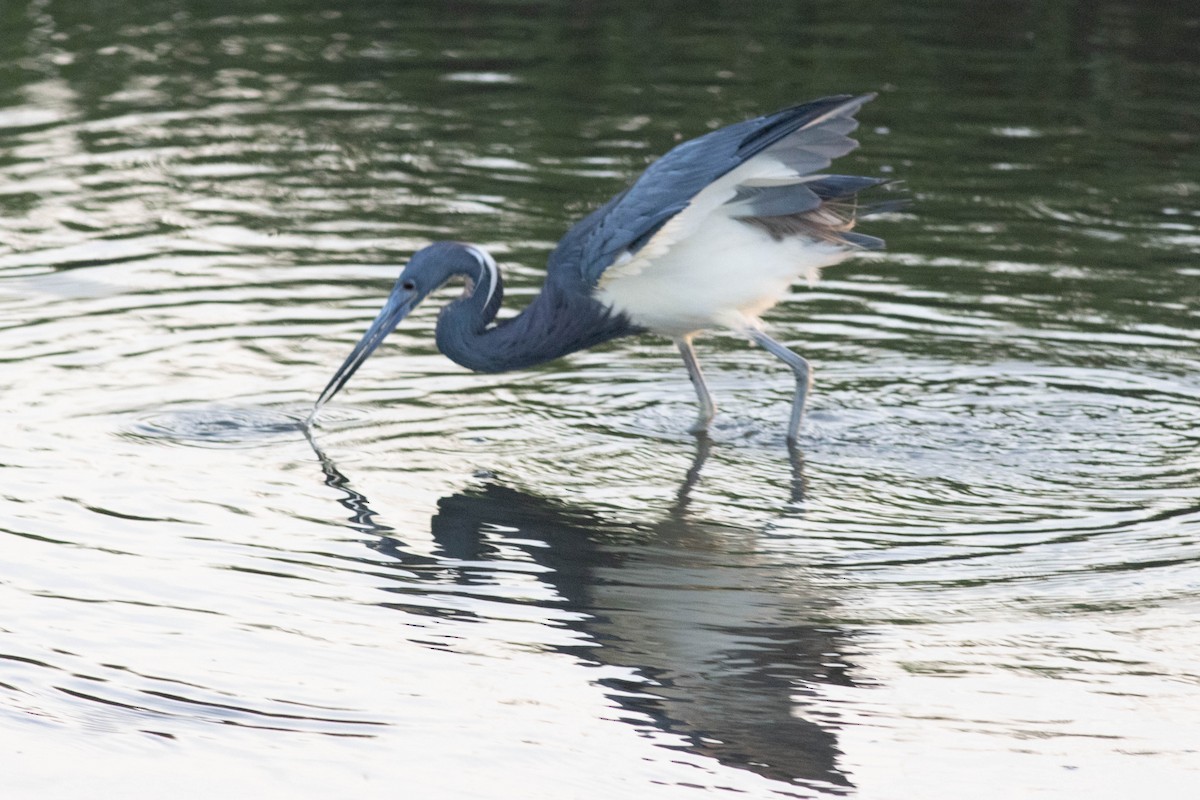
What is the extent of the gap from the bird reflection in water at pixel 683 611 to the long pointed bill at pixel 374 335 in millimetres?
564

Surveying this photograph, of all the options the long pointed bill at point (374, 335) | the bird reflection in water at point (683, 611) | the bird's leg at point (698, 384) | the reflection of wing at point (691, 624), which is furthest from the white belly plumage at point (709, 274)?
the reflection of wing at point (691, 624)

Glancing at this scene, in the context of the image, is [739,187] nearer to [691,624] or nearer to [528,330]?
[528,330]

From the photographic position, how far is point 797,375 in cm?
848

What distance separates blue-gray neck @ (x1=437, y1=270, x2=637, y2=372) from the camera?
826 centimetres

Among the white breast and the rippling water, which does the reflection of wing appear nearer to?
the rippling water

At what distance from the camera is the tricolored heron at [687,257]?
7.65m

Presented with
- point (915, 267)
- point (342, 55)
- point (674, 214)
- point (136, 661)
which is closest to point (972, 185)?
point (915, 267)

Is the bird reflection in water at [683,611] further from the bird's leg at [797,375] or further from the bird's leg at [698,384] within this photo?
the bird's leg at [698,384]

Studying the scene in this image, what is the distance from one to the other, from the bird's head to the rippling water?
0.29 meters

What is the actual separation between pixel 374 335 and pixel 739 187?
1.86 metres

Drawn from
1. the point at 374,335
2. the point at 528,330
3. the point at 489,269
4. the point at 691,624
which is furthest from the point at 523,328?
the point at 691,624

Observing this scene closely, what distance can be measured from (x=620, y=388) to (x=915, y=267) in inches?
101

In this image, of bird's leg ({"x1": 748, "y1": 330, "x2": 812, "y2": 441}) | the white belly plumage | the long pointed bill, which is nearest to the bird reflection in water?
bird's leg ({"x1": 748, "y1": 330, "x2": 812, "y2": 441})

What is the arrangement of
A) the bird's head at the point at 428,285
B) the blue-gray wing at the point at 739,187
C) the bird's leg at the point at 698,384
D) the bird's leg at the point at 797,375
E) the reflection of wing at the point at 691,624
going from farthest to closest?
the bird's leg at the point at 698,384, the bird's head at the point at 428,285, the bird's leg at the point at 797,375, the blue-gray wing at the point at 739,187, the reflection of wing at the point at 691,624
